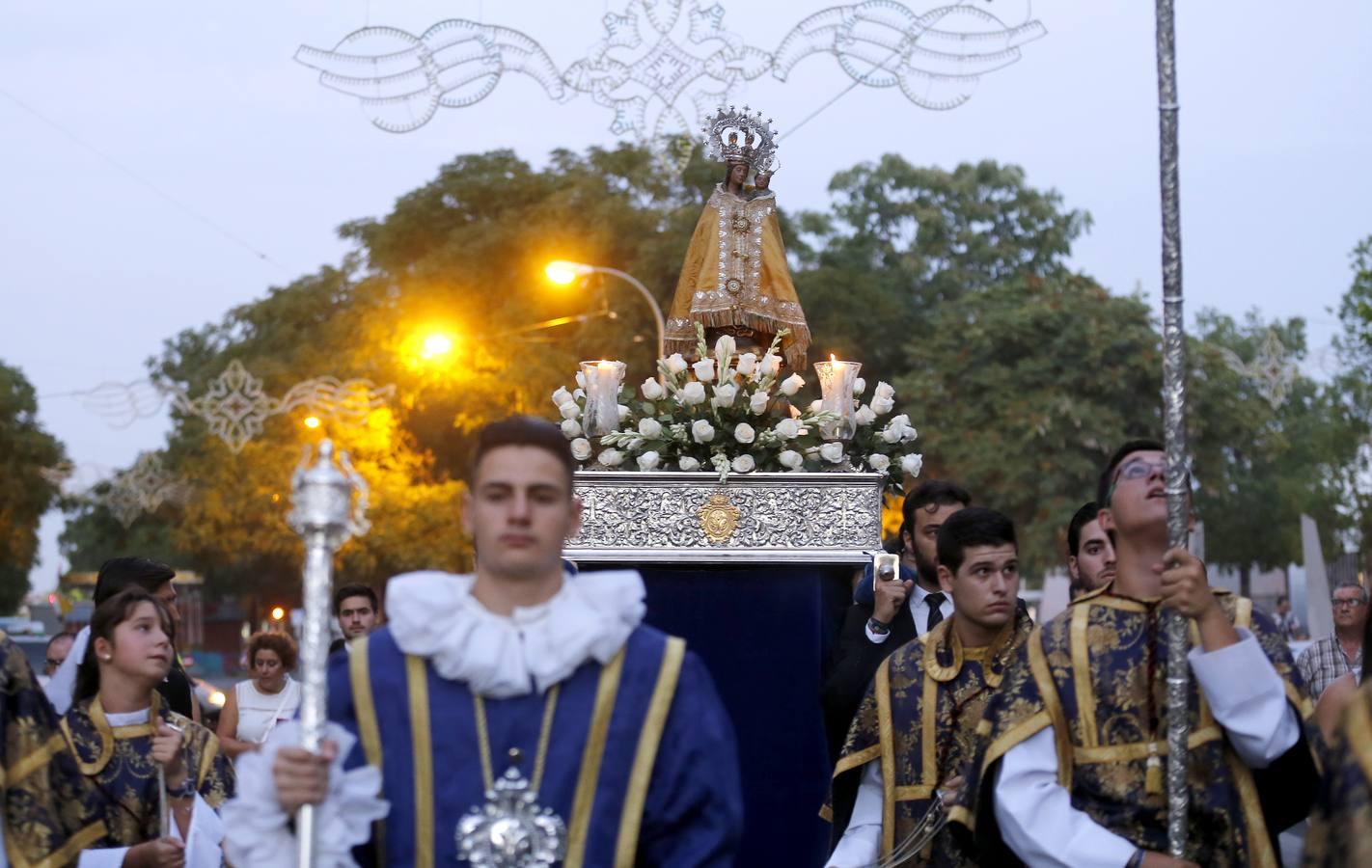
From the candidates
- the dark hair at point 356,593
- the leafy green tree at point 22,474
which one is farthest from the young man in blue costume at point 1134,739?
the leafy green tree at point 22,474

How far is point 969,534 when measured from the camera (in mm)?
6461

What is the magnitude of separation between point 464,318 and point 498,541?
35879 mm

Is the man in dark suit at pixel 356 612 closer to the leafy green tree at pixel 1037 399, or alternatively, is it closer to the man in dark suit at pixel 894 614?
the man in dark suit at pixel 894 614

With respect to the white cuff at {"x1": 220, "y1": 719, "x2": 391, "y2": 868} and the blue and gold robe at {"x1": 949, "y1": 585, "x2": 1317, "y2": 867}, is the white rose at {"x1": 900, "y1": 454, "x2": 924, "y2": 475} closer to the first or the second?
the blue and gold robe at {"x1": 949, "y1": 585, "x2": 1317, "y2": 867}

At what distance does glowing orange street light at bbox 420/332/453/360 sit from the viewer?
3525cm

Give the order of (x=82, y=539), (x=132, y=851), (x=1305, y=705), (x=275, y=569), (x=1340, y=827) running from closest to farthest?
(x=1340, y=827)
(x=1305, y=705)
(x=132, y=851)
(x=275, y=569)
(x=82, y=539)

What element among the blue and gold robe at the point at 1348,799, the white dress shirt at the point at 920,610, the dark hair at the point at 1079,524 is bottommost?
the blue and gold robe at the point at 1348,799

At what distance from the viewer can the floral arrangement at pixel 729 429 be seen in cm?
974

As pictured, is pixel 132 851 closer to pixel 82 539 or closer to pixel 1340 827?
pixel 1340 827

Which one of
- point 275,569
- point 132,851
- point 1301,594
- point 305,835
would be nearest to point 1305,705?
point 305,835

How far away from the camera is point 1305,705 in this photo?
16.8ft

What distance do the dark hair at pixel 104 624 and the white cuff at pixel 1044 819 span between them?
292 cm

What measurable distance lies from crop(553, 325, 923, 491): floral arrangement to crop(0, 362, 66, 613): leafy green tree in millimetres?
34322

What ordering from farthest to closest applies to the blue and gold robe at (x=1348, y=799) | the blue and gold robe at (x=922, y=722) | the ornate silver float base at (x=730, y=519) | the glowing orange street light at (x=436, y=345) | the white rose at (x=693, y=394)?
the glowing orange street light at (x=436, y=345)
the white rose at (x=693, y=394)
the ornate silver float base at (x=730, y=519)
the blue and gold robe at (x=922, y=722)
the blue and gold robe at (x=1348, y=799)
